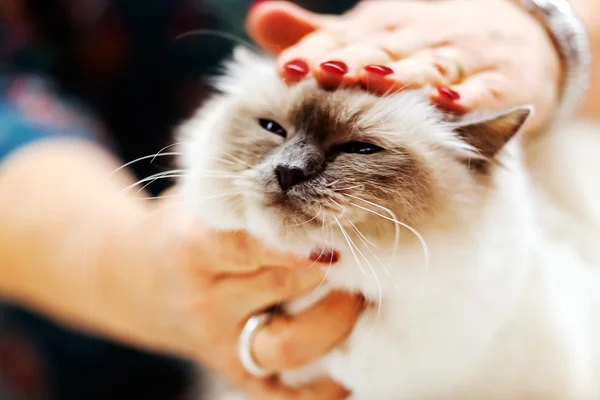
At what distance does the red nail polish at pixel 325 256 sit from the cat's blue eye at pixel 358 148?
10cm

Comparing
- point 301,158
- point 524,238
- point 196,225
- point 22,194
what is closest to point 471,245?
point 524,238

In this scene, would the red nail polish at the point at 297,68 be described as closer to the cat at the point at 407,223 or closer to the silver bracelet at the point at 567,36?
the cat at the point at 407,223

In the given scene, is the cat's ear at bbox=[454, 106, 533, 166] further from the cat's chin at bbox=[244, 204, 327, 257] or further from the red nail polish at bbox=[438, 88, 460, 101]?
the cat's chin at bbox=[244, 204, 327, 257]

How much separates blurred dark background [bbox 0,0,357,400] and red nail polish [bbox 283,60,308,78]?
16.1 inches

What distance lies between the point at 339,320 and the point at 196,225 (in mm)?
214

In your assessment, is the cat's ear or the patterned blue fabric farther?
the patterned blue fabric

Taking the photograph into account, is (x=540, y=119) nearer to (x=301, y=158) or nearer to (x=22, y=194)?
(x=301, y=158)

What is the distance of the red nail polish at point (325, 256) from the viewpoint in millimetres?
582

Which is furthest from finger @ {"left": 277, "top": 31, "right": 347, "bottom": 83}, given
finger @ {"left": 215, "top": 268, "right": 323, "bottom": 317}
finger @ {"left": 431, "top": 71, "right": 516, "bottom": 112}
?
finger @ {"left": 215, "top": 268, "right": 323, "bottom": 317}

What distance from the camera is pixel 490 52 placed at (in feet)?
1.94

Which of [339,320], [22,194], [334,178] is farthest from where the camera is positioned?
[22,194]

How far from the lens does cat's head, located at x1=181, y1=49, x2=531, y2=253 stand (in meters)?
0.54

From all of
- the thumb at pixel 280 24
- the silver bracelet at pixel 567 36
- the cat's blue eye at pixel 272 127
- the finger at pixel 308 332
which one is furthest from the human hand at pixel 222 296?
the silver bracelet at pixel 567 36

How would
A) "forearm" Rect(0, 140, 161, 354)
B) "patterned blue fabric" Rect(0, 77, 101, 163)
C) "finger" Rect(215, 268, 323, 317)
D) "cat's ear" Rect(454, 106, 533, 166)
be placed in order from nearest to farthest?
"cat's ear" Rect(454, 106, 533, 166), "finger" Rect(215, 268, 323, 317), "forearm" Rect(0, 140, 161, 354), "patterned blue fabric" Rect(0, 77, 101, 163)
